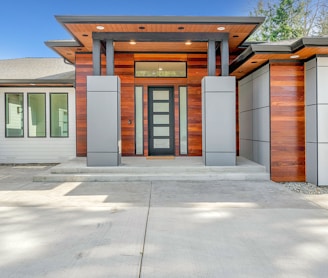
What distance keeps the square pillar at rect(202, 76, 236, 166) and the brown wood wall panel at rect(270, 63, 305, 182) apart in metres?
0.95

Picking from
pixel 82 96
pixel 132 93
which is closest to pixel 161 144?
pixel 132 93

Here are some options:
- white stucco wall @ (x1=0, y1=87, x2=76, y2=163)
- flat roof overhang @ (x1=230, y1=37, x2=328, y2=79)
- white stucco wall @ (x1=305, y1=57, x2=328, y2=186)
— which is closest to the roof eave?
flat roof overhang @ (x1=230, y1=37, x2=328, y2=79)

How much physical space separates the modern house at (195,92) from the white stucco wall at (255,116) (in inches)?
1.1

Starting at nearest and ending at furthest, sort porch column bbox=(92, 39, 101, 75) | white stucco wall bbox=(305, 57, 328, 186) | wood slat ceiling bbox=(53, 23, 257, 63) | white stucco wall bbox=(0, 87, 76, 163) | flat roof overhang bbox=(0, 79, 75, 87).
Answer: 1. white stucco wall bbox=(305, 57, 328, 186)
2. wood slat ceiling bbox=(53, 23, 257, 63)
3. porch column bbox=(92, 39, 101, 75)
4. flat roof overhang bbox=(0, 79, 75, 87)
5. white stucco wall bbox=(0, 87, 76, 163)

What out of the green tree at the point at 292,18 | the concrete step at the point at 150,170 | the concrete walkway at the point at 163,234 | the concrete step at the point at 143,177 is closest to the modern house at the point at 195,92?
the concrete step at the point at 150,170

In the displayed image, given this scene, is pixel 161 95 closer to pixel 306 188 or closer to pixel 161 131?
pixel 161 131

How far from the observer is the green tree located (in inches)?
805

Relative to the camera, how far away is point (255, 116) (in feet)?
25.4

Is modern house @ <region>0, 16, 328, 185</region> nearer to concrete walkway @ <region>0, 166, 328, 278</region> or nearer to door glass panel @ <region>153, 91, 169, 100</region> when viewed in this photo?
door glass panel @ <region>153, 91, 169, 100</region>

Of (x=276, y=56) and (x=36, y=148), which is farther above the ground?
(x=276, y=56)

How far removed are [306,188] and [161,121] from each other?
4629mm

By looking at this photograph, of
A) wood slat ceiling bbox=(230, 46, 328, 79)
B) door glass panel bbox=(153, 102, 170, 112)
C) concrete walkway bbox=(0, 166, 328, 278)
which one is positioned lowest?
concrete walkway bbox=(0, 166, 328, 278)

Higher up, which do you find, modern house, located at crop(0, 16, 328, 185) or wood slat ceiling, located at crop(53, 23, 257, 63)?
wood slat ceiling, located at crop(53, 23, 257, 63)

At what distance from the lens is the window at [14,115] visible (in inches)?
404
